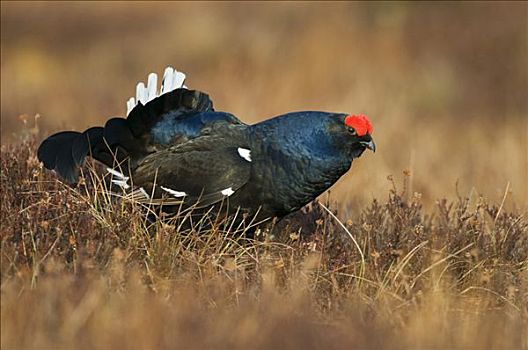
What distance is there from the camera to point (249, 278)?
4.18 m

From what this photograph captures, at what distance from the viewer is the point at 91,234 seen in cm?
422

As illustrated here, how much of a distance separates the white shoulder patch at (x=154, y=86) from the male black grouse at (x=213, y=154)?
69 millimetres

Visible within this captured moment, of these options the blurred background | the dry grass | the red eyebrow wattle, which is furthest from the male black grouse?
the blurred background

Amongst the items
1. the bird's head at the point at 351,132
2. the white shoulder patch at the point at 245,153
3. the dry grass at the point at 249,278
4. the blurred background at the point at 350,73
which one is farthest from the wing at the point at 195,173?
the blurred background at the point at 350,73

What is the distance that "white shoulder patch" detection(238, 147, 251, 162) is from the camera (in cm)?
457

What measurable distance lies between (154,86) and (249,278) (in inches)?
51.4

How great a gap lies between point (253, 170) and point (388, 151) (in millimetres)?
4133

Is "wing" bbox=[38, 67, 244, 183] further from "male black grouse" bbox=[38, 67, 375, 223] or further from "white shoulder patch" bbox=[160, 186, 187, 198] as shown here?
"white shoulder patch" bbox=[160, 186, 187, 198]

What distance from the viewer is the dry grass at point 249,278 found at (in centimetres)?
336

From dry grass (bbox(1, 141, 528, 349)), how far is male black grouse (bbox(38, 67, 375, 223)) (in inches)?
5.7

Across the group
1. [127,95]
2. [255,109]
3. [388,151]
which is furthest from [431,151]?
[127,95]

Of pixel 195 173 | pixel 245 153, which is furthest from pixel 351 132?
pixel 195 173

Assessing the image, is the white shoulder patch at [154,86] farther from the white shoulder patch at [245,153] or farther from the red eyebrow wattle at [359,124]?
the red eyebrow wattle at [359,124]

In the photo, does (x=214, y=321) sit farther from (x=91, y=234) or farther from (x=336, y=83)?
(x=336, y=83)
